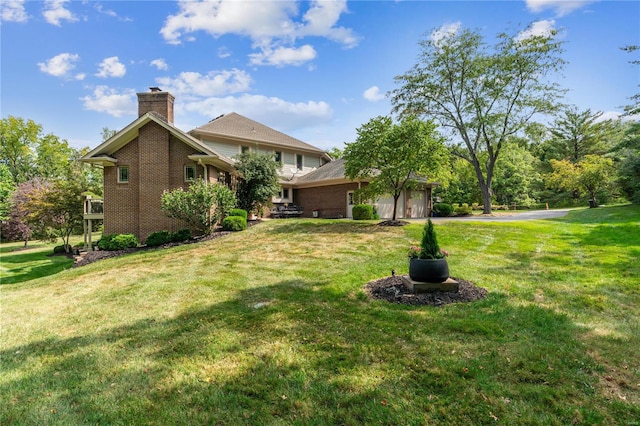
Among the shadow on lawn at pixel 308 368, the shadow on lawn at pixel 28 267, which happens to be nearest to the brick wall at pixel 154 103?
the shadow on lawn at pixel 28 267

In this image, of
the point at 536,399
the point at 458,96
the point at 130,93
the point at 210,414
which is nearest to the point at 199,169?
the point at 130,93

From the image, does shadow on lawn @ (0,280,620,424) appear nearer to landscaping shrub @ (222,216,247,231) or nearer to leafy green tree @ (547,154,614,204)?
landscaping shrub @ (222,216,247,231)

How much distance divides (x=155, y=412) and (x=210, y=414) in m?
0.54

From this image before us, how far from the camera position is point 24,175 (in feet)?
124

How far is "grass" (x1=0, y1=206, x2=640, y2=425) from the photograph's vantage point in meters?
2.80

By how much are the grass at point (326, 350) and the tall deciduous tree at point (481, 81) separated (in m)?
19.4

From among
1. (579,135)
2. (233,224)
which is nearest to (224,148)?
(233,224)

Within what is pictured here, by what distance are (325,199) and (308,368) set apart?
19.9 meters

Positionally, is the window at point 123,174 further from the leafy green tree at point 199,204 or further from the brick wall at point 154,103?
the leafy green tree at point 199,204

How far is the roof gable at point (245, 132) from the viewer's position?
2309 centimetres

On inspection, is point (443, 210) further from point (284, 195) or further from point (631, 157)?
point (284, 195)

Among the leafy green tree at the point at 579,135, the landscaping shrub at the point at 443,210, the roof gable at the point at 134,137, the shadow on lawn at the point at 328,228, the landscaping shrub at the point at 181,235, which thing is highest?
the leafy green tree at the point at 579,135

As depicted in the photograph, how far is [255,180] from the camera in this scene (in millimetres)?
18750

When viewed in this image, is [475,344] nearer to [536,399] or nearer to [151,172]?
[536,399]
